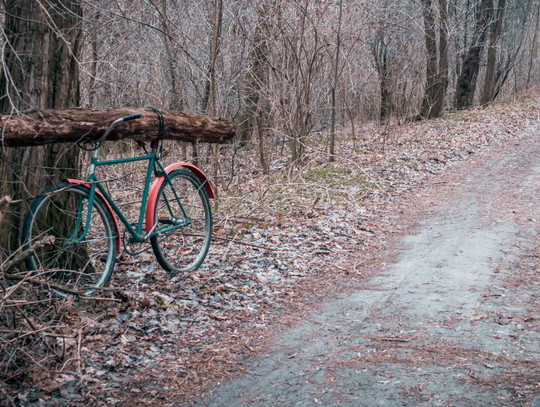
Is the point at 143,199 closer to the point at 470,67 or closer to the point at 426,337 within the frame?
the point at 426,337

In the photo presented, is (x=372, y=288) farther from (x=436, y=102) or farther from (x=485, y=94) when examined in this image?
(x=485, y=94)

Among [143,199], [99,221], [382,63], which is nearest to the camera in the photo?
[99,221]

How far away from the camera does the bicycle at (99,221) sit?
11.9 ft

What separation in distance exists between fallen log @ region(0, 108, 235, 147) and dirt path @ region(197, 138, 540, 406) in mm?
2276

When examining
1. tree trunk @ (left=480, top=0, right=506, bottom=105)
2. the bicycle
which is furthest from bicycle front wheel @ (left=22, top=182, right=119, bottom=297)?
→ tree trunk @ (left=480, top=0, right=506, bottom=105)

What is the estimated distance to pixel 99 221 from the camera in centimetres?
409

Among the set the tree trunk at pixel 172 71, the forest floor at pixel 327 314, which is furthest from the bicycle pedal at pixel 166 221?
the tree trunk at pixel 172 71

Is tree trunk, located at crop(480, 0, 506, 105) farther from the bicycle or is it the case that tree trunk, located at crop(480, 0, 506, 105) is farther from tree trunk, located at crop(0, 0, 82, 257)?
tree trunk, located at crop(0, 0, 82, 257)

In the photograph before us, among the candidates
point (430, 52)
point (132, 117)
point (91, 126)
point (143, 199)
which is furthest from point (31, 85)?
point (430, 52)

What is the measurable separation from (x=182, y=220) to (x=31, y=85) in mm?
1926

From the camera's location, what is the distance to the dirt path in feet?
9.52

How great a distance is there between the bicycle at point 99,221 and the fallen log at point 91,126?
11cm

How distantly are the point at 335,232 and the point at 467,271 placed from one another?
2.15 m

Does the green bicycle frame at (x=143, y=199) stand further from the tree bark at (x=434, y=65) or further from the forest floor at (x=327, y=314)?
the tree bark at (x=434, y=65)
